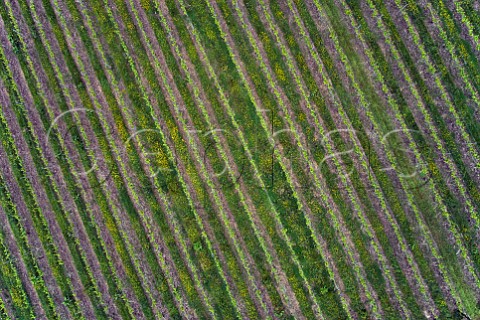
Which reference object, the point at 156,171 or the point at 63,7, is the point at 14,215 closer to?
the point at 156,171

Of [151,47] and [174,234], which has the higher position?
[151,47]

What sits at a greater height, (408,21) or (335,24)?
(335,24)

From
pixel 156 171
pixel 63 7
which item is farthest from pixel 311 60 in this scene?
pixel 63 7

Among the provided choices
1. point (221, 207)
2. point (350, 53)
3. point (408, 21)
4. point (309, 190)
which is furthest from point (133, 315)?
point (408, 21)

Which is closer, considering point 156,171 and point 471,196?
point 471,196

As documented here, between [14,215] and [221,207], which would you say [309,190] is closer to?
[221,207]

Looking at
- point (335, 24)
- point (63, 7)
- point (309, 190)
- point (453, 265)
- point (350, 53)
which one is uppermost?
point (63, 7)
